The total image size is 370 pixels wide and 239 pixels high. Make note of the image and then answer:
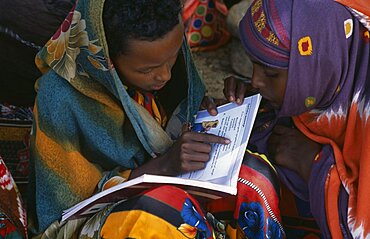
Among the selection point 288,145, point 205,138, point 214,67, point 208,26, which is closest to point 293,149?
point 288,145

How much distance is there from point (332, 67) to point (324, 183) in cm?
34

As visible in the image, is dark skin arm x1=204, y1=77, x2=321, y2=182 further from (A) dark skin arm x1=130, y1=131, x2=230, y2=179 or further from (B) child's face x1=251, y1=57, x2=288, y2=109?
(A) dark skin arm x1=130, y1=131, x2=230, y2=179

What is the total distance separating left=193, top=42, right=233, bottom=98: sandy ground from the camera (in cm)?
364

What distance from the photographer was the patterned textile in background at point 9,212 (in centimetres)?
212

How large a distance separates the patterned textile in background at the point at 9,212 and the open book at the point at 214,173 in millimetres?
189

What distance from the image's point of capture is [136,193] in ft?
6.43

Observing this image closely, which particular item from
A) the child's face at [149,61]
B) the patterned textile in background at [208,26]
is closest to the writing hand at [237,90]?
the child's face at [149,61]

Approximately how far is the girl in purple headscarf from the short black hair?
291mm

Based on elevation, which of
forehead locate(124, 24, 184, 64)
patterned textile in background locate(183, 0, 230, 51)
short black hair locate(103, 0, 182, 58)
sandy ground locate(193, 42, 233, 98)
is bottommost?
sandy ground locate(193, 42, 233, 98)

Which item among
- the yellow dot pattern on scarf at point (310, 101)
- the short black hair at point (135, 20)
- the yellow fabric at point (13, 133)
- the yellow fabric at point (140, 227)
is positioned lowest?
the yellow fabric at point (13, 133)

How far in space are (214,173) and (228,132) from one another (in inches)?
6.2

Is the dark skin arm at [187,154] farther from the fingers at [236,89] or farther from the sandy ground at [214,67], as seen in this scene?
the sandy ground at [214,67]

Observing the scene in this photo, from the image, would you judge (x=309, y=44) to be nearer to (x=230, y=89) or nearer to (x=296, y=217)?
(x=230, y=89)

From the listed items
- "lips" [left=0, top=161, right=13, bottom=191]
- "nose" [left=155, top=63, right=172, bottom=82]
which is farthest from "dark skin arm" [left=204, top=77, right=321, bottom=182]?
"lips" [left=0, top=161, right=13, bottom=191]
